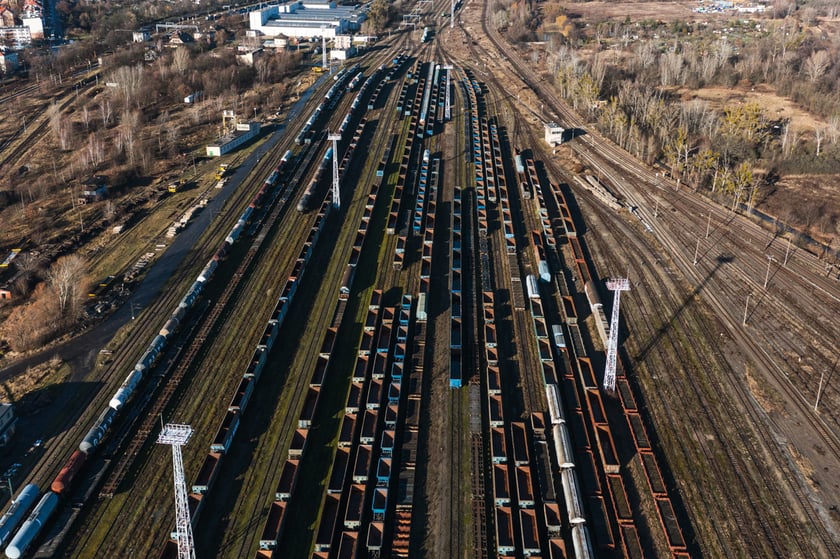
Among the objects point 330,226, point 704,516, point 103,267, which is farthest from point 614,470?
point 103,267

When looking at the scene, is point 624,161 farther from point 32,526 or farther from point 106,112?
point 32,526

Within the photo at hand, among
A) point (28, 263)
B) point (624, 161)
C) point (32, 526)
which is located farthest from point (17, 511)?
point (624, 161)

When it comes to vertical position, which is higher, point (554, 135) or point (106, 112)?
point (106, 112)

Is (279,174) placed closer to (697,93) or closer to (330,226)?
(330,226)

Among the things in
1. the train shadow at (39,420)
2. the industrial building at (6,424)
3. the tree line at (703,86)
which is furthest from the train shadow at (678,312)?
the industrial building at (6,424)

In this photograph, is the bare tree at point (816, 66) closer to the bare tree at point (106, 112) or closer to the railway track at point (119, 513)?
the railway track at point (119, 513)

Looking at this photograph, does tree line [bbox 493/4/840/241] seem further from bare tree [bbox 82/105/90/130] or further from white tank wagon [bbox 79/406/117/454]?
bare tree [bbox 82/105/90/130]
